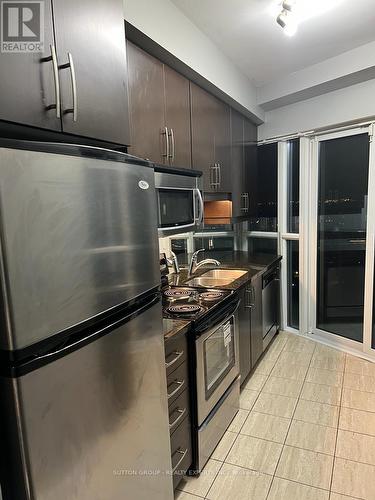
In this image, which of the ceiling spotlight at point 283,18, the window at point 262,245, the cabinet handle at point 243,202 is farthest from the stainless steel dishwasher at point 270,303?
the ceiling spotlight at point 283,18

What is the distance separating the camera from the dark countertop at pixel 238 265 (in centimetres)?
263

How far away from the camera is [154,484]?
1.32 meters

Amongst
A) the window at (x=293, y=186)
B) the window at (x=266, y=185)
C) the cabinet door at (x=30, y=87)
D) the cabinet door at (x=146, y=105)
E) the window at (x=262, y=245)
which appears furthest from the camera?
the window at (x=262, y=245)

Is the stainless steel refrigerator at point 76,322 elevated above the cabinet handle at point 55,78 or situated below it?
below

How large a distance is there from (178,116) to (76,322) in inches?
64.7

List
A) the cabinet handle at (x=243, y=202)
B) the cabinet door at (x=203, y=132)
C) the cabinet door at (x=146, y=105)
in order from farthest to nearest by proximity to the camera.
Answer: the cabinet handle at (x=243, y=202)
the cabinet door at (x=203, y=132)
the cabinet door at (x=146, y=105)

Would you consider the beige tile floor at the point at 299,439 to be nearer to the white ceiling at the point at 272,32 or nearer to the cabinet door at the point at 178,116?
the cabinet door at the point at 178,116

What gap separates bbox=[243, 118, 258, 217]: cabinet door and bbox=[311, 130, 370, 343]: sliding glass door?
2.06ft

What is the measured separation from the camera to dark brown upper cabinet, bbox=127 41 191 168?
1718 mm

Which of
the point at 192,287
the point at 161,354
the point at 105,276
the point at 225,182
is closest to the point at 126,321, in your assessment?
the point at 105,276

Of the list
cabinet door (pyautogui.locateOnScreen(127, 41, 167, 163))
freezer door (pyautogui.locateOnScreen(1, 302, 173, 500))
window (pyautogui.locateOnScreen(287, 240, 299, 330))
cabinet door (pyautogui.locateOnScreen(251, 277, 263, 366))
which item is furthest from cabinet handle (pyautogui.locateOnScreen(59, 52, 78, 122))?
window (pyautogui.locateOnScreen(287, 240, 299, 330))

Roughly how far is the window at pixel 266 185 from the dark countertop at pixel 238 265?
18.3 inches

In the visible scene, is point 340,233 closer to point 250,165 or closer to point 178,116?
point 250,165

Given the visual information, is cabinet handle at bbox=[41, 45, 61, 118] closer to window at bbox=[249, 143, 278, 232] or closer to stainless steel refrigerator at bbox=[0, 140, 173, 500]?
stainless steel refrigerator at bbox=[0, 140, 173, 500]
